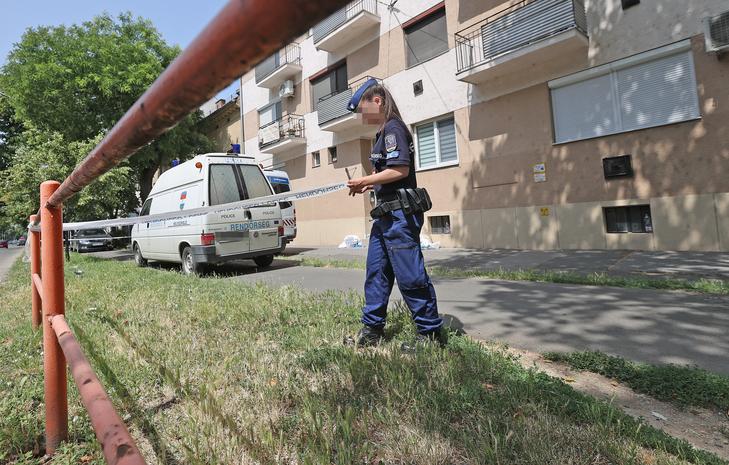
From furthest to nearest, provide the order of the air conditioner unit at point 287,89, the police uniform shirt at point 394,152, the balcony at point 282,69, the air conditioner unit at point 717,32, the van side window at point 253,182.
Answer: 1. the air conditioner unit at point 287,89
2. the balcony at point 282,69
3. the van side window at point 253,182
4. the air conditioner unit at point 717,32
5. the police uniform shirt at point 394,152

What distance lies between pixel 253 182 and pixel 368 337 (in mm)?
6157

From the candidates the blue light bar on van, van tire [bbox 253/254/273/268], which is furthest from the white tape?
the blue light bar on van

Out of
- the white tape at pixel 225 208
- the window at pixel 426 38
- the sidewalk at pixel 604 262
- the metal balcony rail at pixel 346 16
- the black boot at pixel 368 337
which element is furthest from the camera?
the metal balcony rail at pixel 346 16

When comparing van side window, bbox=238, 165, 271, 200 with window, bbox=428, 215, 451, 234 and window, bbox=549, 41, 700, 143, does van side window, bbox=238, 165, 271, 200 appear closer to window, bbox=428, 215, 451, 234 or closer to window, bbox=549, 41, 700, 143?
window, bbox=428, 215, 451, 234

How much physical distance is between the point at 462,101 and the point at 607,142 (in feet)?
12.8

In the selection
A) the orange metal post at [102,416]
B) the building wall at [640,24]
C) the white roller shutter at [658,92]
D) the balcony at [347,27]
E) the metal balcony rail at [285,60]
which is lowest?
the orange metal post at [102,416]

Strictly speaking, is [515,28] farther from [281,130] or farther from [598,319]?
[281,130]

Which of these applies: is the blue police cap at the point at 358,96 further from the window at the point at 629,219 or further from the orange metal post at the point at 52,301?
the window at the point at 629,219

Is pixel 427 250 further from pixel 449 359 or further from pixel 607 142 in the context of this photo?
pixel 449 359

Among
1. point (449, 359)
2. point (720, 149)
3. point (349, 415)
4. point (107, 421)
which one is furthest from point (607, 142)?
point (107, 421)

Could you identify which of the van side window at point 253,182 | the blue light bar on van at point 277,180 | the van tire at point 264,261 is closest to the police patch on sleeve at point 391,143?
the van side window at point 253,182

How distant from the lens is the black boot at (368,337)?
298 cm

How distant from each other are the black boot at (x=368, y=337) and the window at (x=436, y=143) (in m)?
9.11

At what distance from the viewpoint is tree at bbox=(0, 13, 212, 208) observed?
19.1 meters
